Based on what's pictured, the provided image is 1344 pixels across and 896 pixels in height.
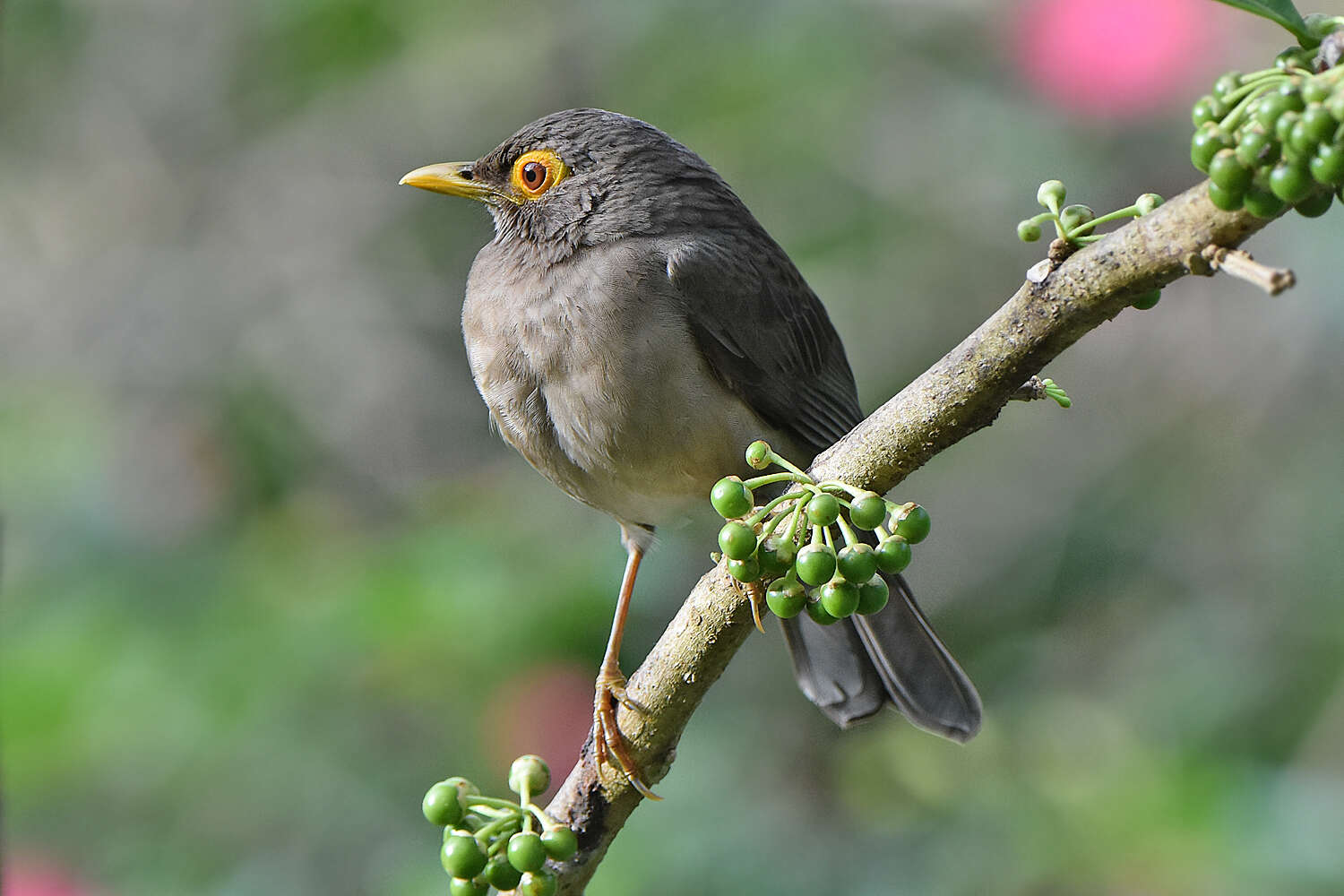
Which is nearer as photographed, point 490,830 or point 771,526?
point 771,526

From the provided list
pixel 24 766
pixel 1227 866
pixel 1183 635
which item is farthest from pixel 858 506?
pixel 1183 635

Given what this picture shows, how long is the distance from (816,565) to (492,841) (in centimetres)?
68

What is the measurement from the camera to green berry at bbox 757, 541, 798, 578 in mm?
1757

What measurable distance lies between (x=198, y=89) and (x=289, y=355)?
5.34 ft

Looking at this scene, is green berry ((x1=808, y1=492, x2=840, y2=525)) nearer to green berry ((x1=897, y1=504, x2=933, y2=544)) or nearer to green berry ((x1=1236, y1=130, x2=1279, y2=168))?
green berry ((x1=897, y1=504, x2=933, y2=544))

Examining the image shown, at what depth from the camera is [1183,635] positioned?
17.4 feet

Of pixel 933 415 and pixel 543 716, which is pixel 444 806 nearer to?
pixel 933 415

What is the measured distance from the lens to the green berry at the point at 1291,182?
4.15 feet

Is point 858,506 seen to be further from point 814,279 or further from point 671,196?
point 814,279

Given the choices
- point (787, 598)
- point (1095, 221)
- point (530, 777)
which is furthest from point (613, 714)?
point (1095, 221)

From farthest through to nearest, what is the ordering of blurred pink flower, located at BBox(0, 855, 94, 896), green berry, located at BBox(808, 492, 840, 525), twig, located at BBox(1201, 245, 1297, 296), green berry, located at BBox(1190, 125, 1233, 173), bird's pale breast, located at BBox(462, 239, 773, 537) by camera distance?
1. blurred pink flower, located at BBox(0, 855, 94, 896)
2. bird's pale breast, located at BBox(462, 239, 773, 537)
3. green berry, located at BBox(808, 492, 840, 525)
4. green berry, located at BBox(1190, 125, 1233, 173)
5. twig, located at BBox(1201, 245, 1297, 296)

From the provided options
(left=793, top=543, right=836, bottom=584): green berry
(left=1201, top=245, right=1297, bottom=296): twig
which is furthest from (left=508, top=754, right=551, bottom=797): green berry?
(left=1201, top=245, right=1297, bottom=296): twig

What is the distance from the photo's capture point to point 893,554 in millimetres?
1710

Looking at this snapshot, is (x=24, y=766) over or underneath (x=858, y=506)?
underneath
